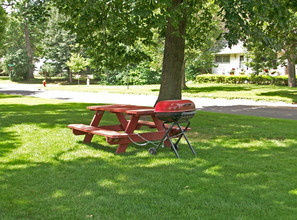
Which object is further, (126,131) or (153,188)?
(126,131)

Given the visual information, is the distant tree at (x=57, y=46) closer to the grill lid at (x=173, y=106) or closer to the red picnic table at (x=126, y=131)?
the red picnic table at (x=126, y=131)

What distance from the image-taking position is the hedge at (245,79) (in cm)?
3650

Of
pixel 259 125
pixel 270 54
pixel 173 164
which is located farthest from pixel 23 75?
pixel 173 164

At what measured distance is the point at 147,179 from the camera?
5.64 meters

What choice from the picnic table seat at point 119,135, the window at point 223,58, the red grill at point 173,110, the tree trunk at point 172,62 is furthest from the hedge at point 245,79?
the red grill at point 173,110

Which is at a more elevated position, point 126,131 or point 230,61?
point 230,61

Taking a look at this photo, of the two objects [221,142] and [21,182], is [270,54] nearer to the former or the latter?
[221,142]

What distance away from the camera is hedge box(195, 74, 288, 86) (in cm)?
3650

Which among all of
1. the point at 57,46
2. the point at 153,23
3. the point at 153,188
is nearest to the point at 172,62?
the point at 153,23

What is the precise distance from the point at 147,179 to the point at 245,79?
118 feet

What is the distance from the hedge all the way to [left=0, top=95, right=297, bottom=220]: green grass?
26737 millimetres

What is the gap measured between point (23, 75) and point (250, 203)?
5784cm

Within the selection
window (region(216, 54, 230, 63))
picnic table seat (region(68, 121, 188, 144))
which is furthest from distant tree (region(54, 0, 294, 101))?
window (region(216, 54, 230, 63))

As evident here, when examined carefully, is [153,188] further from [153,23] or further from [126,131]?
[153,23]
